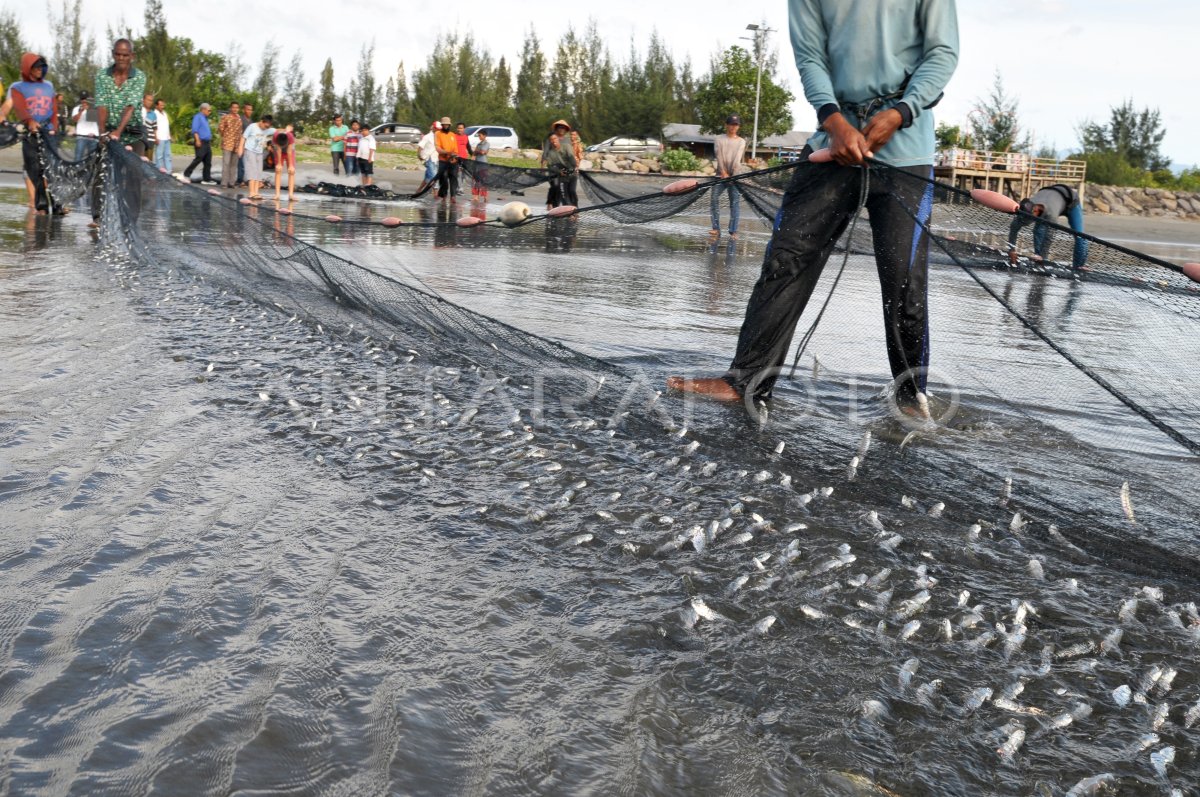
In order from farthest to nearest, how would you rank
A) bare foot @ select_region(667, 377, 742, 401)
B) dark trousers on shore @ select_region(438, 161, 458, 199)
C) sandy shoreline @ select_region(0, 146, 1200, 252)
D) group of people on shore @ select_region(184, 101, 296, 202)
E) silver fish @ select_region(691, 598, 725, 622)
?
1. sandy shoreline @ select_region(0, 146, 1200, 252)
2. group of people on shore @ select_region(184, 101, 296, 202)
3. dark trousers on shore @ select_region(438, 161, 458, 199)
4. bare foot @ select_region(667, 377, 742, 401)
5. silver fish @ select_region(691, 598, 725, 622)

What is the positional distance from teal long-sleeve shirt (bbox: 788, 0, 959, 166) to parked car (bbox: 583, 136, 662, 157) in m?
54.2

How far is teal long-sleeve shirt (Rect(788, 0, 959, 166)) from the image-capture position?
15.9ft

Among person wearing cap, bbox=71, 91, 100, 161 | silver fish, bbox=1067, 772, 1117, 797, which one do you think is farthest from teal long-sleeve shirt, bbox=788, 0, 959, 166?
person wearing cap, bbox=71, 91, 100, 161

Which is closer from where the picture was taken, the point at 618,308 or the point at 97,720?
the point at 97,720

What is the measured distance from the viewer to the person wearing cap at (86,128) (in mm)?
11914

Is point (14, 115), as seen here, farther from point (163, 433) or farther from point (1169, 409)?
point (1169, 409)

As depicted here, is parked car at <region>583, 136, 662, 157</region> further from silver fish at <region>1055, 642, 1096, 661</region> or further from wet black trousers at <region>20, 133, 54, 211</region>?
silver fish at <region>1055, 642, 1096, 661</region>

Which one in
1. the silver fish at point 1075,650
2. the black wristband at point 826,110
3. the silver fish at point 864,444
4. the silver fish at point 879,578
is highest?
Result: the black wristband at point 826,110

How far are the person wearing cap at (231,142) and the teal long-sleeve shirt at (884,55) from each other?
869 inches

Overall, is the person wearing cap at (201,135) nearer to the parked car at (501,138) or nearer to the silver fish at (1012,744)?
the silver fish at (1012,744)

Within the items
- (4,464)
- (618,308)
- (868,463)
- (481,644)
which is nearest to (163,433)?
(4,464)

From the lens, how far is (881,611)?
9.62 ft

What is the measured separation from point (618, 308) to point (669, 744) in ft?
21.4

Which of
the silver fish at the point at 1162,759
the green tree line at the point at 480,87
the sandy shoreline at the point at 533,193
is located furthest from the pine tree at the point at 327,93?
the silver fish at the point at 1162,759
